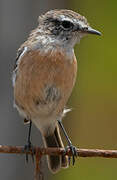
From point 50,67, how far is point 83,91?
3283mm

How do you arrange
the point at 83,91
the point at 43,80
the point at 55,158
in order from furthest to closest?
the point at 83,91, the point at 55,158, the point at 43,80

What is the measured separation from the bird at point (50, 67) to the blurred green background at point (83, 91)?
1575mm

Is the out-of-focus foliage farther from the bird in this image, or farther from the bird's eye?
the bird's eye

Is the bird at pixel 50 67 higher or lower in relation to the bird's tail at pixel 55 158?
higher

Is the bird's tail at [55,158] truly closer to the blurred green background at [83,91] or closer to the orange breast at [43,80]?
the orange breast at [43,80]

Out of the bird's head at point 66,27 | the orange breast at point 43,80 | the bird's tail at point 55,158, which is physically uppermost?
the bird's head at point 66,27

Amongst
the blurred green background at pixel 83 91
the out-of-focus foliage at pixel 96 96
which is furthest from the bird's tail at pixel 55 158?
the out-of-focus foliage at pixel 96 96

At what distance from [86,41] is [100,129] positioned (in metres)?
1.31

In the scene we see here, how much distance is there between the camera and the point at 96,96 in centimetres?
700

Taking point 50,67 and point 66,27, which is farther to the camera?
point 66,27

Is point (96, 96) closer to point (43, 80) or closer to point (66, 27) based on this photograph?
point (66, 27)

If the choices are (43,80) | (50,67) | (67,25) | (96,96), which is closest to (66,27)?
(67,25)

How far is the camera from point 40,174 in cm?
246

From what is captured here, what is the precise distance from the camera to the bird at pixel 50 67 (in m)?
3.86
